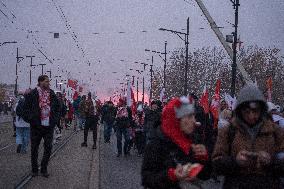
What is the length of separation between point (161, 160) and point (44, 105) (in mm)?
6749

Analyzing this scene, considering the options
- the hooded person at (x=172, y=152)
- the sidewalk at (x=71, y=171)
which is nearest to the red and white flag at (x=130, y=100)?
the sidewalk at (x=71, y=171)

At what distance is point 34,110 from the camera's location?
Answer: 1023 centimetres

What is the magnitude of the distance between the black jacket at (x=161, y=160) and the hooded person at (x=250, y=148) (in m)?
0.26

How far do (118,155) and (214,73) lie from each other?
60944mm

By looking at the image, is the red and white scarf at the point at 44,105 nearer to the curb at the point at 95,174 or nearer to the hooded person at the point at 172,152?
the curb at the point at 95,174

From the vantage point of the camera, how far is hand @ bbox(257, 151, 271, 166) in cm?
382

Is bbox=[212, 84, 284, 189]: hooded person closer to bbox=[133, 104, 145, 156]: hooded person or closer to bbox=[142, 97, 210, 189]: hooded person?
bbox=[142, 97, 210, 189]: hooded person

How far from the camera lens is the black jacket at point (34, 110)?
33.4 ft

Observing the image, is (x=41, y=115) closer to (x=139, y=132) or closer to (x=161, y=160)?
(x=161, y=160)

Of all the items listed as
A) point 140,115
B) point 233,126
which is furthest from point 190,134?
point 140,115

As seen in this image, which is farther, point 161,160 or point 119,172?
point 119,172

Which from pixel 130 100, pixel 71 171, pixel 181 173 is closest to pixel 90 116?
pixel 130 100

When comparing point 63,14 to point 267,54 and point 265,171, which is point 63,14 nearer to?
point 265,171

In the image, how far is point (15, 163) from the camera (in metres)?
12.4
